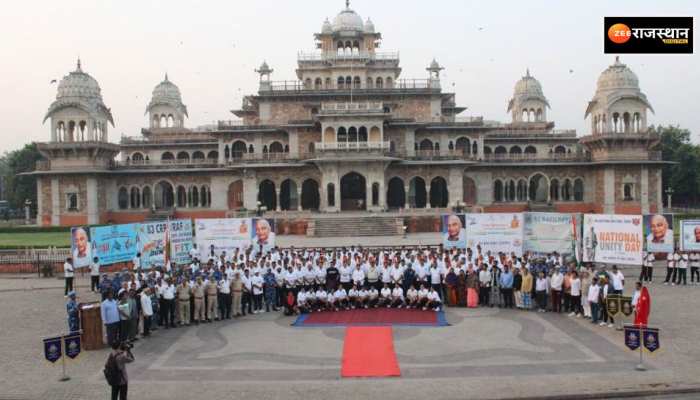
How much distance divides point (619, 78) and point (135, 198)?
4634 centimetres

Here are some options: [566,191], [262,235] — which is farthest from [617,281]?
[566,191]

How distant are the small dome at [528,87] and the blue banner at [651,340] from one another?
205ft

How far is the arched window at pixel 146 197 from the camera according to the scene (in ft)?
182

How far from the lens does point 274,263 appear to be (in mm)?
20500

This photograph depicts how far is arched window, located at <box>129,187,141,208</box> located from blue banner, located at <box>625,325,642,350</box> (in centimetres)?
4945

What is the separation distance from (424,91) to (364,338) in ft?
134

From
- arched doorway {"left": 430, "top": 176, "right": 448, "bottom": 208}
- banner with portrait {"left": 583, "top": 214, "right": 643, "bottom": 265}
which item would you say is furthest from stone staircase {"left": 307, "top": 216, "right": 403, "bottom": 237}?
banner with portrait {"left": 583, "top": 214, "right": 643, "bottom": 265}

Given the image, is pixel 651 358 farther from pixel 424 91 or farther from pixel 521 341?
pixel 424 91

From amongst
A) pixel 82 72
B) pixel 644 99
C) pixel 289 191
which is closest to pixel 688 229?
pixel 644 99

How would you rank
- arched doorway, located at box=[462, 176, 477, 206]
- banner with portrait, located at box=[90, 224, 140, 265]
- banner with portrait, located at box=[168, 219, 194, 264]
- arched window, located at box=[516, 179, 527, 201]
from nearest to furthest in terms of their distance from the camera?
banner with portrait, located at box=[90, 224, 140, 265]
banner with portrait, located at box=[168, 219, 194, 264]
arched doorway, located at box=[462, 176, 477, 206]
arched window, located at box=[516, 179, 527, 201]

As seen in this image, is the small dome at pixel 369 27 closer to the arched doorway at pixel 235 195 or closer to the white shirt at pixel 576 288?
the arched doorway at pixel 235 195

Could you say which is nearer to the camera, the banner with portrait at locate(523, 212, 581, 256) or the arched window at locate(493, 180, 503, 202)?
the banner with portrait at locate(523, 212, 581, 256)

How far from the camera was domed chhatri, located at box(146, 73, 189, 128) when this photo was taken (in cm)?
6806

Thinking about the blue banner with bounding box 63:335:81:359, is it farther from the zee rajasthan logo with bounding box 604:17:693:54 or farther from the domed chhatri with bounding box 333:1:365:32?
the domed chhatri with bounding box 333:1:365:32
